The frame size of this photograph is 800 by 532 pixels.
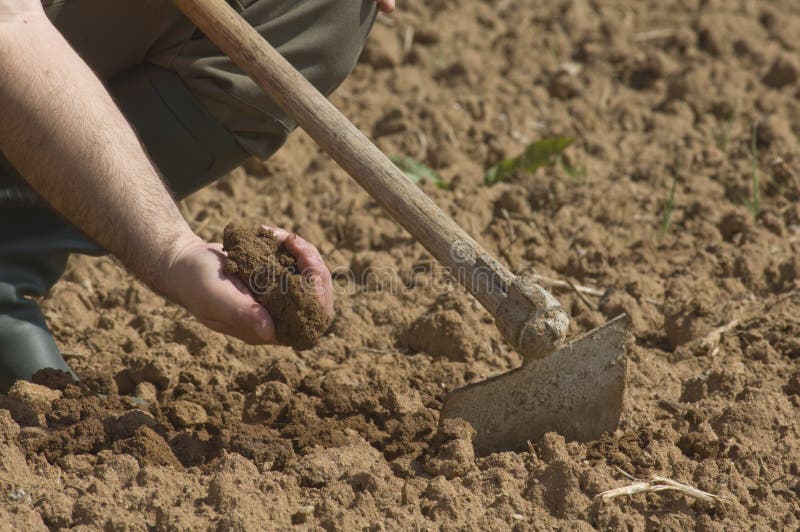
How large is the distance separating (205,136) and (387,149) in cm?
127

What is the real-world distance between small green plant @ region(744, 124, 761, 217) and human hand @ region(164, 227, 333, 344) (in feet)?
6.59

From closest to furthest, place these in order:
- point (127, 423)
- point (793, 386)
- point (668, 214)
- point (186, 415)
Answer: point (127, 423), point (186, 415), point (793, 386), point (668, 214)

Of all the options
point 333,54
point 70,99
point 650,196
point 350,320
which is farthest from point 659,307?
point 70,99

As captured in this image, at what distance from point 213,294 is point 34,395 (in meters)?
0.62

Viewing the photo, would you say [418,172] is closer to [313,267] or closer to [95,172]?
[313,267]

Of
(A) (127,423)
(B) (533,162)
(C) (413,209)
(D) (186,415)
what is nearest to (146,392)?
(D) (186,415)

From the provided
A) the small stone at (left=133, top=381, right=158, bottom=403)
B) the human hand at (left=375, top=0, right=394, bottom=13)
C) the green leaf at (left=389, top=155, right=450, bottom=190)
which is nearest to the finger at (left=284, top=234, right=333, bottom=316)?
the small stone at (left=133, top=381, right=158, bottom=403)

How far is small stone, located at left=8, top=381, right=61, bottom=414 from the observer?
2.45 metres

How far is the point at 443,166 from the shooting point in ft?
13.2

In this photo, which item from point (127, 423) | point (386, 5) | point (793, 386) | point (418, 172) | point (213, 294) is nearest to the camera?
point (213, 294)

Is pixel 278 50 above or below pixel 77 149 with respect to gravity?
above

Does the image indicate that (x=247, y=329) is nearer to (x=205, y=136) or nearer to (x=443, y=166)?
(x=205, y=136)

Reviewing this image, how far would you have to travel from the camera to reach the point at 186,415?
2582mm

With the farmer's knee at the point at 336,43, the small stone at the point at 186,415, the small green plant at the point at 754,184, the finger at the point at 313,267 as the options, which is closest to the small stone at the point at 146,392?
the small stone at the point at 186,415
